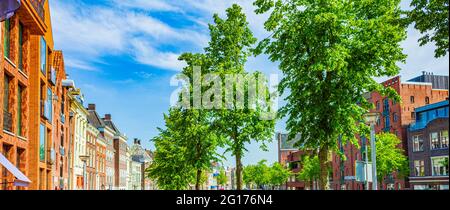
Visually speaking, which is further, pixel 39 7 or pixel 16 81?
pixel 39 7

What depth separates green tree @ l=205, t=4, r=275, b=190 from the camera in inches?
1063

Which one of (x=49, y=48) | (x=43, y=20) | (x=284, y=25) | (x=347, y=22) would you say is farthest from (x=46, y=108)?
(x=347, y=22)

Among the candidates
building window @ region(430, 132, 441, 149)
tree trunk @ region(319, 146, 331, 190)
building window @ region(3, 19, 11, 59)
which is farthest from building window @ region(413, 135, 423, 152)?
building window @ region(3, 19, 11, 59)

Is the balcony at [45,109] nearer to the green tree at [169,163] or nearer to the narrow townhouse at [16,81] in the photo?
the narrow townhouse at [16,81]

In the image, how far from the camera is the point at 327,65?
61.3 feet

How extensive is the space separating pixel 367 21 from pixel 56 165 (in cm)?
2809

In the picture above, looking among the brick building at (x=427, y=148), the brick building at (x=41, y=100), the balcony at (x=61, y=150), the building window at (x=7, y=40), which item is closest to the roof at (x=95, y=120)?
the balcony at (x=61, y=150)

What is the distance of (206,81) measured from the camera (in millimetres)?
28281

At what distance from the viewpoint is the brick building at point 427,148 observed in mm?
62625

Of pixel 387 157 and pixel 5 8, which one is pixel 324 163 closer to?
pixel 5 8

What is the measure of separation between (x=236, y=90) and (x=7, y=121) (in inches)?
421

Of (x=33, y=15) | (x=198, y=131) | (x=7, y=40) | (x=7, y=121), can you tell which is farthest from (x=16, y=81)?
(x=198, y=131)
